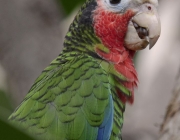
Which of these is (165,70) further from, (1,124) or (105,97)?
(1,124)

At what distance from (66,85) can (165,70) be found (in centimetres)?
220

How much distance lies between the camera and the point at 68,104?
4.27 feet

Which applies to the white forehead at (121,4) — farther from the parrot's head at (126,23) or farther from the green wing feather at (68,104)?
the green wing feather at (68,104)

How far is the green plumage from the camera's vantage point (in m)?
1.27

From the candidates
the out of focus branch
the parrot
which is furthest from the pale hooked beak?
the out of focus branch

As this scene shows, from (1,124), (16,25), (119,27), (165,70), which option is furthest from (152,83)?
(1,124)

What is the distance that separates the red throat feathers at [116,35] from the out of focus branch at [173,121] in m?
0.18

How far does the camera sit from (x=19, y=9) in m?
2.15

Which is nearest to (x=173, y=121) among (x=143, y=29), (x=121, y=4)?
(x=143, y=29)

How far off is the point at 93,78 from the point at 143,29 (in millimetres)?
311

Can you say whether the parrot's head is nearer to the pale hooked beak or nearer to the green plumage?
the pale hooked beak

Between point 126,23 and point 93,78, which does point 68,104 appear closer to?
point 93,78

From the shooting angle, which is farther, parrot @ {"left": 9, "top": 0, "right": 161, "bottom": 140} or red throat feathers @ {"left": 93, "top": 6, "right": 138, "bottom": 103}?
red throat feathers @ {"left": 93, "top": 6, "right": 138, "bottom": 103}

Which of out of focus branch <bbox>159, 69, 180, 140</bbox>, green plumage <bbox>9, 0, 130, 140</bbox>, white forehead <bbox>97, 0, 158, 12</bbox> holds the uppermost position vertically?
white forehead <bbox>97, 0, 158, 12</bbox>
